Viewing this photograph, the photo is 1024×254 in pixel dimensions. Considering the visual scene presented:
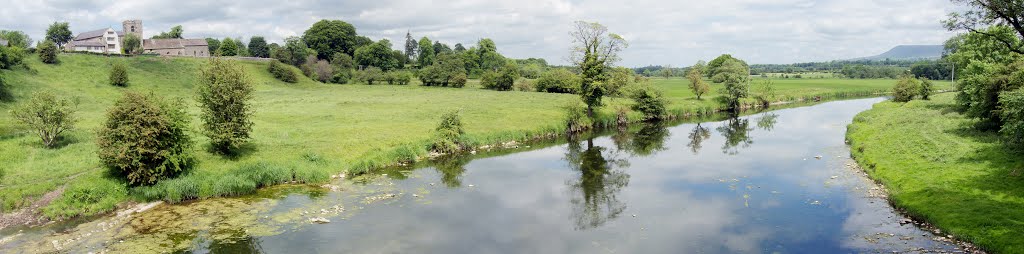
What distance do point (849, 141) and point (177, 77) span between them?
88718 millimetres

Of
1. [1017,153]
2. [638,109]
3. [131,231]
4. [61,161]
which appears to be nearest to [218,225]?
[131,231]

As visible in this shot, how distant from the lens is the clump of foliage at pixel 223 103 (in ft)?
112

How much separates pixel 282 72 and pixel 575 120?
6364 centimetres

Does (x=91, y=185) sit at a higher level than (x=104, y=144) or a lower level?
lower

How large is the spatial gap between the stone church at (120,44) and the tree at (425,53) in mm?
51041

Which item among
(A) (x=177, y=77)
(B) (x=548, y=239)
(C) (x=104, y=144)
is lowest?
(B) (x=548, y=239)

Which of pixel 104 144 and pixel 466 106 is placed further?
pixel 466 106

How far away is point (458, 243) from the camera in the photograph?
23.2 meters

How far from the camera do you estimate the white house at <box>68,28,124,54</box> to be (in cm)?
11375

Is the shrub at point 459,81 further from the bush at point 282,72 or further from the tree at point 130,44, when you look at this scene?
the tree at point 130,44

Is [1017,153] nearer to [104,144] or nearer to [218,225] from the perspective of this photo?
[218,225]

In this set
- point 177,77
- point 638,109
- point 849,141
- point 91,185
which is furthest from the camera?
point 177,77

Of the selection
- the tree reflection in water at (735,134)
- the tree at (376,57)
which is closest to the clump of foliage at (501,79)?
the tree at (376,57)

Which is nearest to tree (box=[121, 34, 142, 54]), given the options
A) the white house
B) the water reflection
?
the white house
